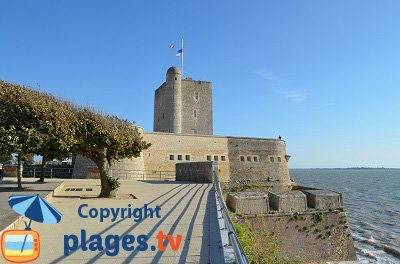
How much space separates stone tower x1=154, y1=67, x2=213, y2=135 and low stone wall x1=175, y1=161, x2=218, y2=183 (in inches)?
643

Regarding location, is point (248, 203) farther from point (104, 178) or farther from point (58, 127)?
point (58, 127)

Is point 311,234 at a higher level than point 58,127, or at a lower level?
lower

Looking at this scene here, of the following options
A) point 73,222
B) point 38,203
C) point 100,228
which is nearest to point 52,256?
point 38,203

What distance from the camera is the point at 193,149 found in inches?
1366

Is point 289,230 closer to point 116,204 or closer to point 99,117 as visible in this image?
point 116,204

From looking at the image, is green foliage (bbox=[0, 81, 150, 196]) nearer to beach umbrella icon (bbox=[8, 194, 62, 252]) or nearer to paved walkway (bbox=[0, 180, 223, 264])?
paved walkway (bbox=[0, 180, 223, 264])

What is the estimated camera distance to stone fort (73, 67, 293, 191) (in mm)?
31906

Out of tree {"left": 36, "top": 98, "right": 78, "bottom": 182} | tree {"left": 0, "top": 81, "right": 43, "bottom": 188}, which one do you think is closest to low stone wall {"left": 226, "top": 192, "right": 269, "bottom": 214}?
tree {"left": 36, "top": 98, "right": 78, "bottom": 182}

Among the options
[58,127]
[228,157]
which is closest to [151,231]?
[58,127]

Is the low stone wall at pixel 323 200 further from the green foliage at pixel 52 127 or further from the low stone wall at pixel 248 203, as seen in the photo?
the green foliage at pixel 52 127

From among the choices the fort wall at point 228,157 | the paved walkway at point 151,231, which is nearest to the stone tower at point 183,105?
the fort wall at point 228,157

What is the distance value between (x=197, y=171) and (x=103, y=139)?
32.8 feet

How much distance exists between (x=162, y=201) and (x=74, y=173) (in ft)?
62.9

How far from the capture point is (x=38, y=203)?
5.25 metres
